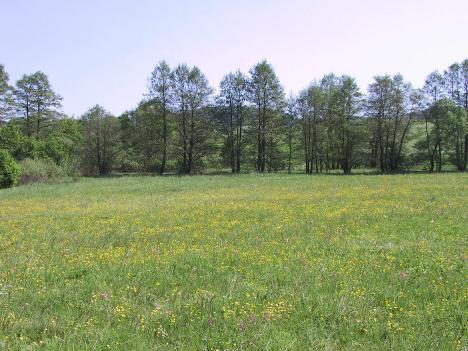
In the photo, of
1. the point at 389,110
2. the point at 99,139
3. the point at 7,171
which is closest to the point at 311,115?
the point at 389,110

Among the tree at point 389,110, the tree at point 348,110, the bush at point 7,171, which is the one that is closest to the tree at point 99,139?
the bush at point 7,171

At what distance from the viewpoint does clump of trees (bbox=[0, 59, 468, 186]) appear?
Answer: 61125 millimetres

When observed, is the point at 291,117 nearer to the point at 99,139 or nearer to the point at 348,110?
the point at 348,110

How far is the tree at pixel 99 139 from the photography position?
234ft

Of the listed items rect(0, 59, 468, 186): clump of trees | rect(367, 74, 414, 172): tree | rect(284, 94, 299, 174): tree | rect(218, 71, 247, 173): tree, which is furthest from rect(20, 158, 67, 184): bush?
rect(367, 74, 414, 172): tree

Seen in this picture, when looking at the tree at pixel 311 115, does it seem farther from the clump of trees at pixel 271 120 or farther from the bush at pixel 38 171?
the bush at pixel 38 171

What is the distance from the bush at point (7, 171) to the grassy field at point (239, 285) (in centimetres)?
2895

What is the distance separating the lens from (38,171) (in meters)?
44.1

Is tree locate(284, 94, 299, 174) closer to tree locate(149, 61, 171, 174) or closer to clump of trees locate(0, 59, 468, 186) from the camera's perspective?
clump of trees locate(0, 59, 468, 186)

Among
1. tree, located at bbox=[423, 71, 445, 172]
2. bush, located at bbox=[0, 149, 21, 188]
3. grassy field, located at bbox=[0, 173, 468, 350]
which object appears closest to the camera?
grassy field, located at bbox=[0, 173, 468, 350]

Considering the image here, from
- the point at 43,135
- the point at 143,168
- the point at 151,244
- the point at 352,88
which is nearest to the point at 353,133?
the point at 352,88

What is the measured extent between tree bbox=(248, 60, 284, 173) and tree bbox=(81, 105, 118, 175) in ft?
93.2

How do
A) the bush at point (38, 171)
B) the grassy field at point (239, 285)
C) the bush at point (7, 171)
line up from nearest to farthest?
the grassy field at point (239, 285), the bush at point (7, 171), the bush at point (38, 171)

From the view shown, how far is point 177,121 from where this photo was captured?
2525 inches
